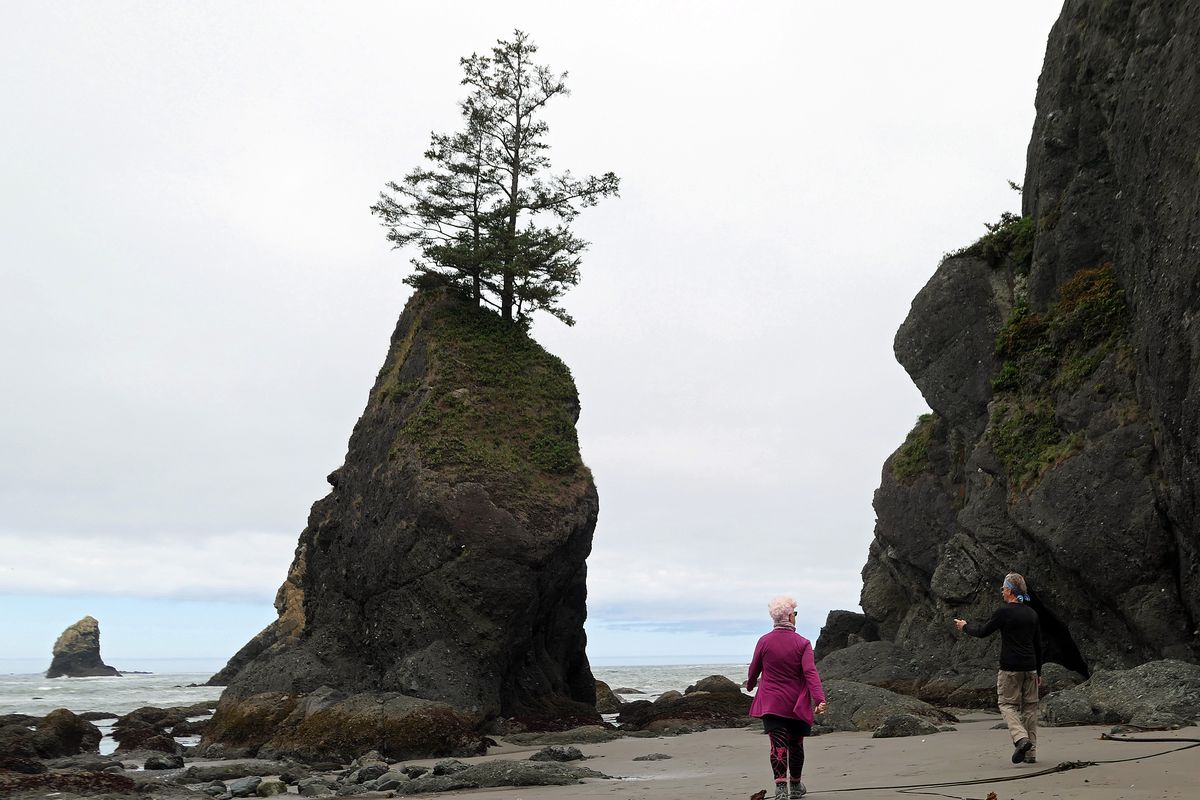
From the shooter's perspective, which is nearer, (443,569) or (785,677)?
(785,677)

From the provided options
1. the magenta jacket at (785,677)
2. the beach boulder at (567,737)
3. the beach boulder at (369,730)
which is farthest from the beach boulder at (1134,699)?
the beach boulder at (369,730)

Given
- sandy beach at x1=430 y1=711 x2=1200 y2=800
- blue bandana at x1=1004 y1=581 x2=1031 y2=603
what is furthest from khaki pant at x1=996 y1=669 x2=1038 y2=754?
blue bandana at x1=1004 y1=581 x2=1031 y2=603

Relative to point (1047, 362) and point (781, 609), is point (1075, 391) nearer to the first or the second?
point (1047, 362)

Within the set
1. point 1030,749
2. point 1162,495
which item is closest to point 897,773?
point 1030,749

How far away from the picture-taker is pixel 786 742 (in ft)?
31.1

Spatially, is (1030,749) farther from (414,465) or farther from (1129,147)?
(414,465)

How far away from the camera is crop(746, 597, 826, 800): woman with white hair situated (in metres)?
9.41

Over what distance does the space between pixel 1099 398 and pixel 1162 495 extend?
9.74ft

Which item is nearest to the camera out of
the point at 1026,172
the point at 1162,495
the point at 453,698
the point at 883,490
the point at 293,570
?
the point at 1162,495

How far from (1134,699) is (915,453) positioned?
18.2m

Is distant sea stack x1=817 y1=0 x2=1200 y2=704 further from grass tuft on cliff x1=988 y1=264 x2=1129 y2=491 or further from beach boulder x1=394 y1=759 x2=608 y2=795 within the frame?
beach boulder x1=394 y1=759 x2=608 y2=795

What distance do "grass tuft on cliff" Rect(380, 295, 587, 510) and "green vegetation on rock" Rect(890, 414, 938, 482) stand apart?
36.1 feet

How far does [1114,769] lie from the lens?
9.28 meters

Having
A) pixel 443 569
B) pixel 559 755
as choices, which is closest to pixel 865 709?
pixel 559 755
